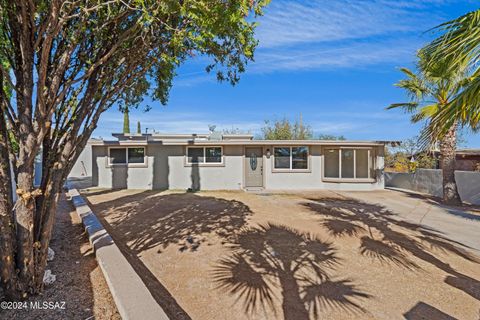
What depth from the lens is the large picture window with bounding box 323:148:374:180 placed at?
14.9 metres

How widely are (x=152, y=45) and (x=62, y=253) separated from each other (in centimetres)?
381

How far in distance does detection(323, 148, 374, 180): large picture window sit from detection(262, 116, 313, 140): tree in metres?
12.9

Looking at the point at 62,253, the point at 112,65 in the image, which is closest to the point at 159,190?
the point at 62,253

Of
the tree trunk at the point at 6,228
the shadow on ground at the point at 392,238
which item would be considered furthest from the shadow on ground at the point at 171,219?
the shadow on ground at the point at 392,238

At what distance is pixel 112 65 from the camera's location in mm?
4102

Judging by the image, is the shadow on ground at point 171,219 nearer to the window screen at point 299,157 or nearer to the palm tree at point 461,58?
the palm tree at point 461,58

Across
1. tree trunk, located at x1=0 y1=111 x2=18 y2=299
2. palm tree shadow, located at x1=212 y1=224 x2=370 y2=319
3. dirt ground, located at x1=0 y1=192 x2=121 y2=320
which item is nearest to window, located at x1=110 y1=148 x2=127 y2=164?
dirt ground, located at x1=0 y1=192 x2=121 y2=320

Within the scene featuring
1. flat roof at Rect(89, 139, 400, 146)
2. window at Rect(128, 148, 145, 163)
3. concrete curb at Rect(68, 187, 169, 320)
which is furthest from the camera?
window at Rect(128, 148, 145, 163)

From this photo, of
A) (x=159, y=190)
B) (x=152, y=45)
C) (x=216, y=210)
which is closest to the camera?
(x=152, y=45)

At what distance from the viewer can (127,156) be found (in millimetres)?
14250

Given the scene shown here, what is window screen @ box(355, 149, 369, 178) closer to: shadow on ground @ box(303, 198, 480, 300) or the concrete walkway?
the concrete walkway

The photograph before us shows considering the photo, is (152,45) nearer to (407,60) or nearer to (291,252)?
(291,252)

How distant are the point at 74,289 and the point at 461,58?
6179 mm

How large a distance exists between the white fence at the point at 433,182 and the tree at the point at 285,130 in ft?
38.9
